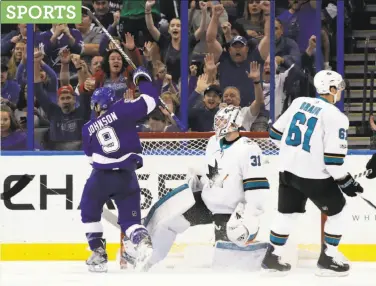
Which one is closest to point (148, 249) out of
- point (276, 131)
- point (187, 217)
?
point (187, 217)

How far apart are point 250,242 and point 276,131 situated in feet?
2.21

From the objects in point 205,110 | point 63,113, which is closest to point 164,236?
point 205,110

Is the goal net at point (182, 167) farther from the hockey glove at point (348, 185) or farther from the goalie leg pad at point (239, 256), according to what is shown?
the hockey glove at point (348, 185)

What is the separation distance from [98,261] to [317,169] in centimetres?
141

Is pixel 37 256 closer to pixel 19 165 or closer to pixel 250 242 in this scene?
pixel 19 165

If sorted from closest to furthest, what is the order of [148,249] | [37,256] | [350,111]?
1. [148,249]
2. [37,256]
3. [350,111]

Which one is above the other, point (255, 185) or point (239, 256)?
point (255, 185)

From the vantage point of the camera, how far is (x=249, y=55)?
30.3 ft

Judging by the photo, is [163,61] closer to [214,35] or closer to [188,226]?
[214,35]

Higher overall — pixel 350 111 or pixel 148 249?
pixel 350 111

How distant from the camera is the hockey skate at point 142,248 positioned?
6941 mm

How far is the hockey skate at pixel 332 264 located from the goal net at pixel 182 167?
703 millimetres

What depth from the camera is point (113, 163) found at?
7.10 m

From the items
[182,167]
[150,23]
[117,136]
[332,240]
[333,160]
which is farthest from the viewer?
[150,23]
